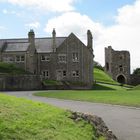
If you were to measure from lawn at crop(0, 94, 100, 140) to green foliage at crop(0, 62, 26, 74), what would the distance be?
248ft

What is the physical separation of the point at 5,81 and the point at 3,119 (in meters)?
70.4

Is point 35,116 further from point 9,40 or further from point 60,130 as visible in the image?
point 9,40

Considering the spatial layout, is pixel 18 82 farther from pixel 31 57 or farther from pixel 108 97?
pixel 108 97

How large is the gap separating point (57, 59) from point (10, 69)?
1298 centimetres

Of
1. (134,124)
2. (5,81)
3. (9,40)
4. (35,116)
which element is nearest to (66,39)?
(9,40)

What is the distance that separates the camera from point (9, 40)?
354 feet

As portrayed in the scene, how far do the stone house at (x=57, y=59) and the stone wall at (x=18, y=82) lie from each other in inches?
580

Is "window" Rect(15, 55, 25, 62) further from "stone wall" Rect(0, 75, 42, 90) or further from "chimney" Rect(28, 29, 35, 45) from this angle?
"stone wall" Rect(0, 75, 42, 90)

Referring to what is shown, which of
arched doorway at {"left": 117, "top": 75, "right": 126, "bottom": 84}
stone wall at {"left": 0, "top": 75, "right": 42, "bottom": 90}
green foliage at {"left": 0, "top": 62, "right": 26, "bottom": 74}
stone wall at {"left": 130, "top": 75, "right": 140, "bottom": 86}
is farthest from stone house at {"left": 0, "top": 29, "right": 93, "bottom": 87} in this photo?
arched doorway at {"left": 117, "top": 75, "right": 126, "bottom": 84}

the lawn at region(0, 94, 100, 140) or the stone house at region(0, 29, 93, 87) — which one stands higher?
the stone house at region(0, 29, 93, 87)

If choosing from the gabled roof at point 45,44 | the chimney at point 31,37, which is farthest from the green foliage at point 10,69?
the gabled roof at point 45,44

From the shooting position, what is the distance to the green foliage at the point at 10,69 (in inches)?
3570

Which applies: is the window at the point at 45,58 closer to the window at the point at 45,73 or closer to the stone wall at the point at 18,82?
→ the window at the point at 45,73

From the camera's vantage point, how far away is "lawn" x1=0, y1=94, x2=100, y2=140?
11278 millimetres
